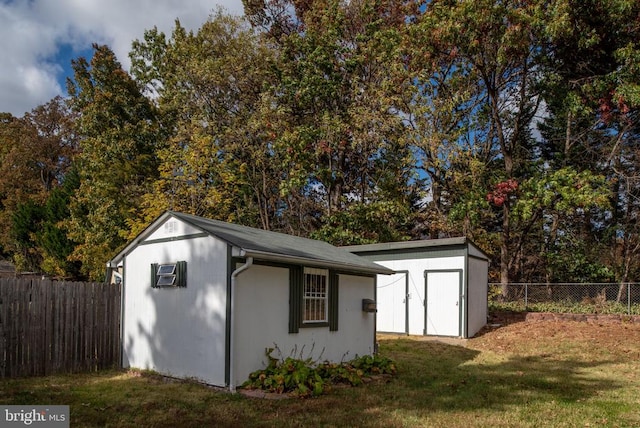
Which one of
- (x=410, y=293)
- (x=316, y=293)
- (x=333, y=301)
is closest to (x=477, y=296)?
(x=410, y=293)

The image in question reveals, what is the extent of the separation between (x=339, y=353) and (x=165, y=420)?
163 inches

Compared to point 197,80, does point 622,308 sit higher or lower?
lower

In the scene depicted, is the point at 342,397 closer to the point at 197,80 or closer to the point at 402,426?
the point at 402,426

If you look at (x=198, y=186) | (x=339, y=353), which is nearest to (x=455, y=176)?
(x=198, y=186)

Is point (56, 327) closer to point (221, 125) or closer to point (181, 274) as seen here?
point (181, 274)

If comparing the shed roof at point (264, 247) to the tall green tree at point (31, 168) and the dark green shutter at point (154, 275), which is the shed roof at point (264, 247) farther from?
the tall green tree at point (31, 168)

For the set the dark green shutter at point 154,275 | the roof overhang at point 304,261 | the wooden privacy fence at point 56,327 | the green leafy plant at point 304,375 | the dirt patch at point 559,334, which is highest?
the roof overhang at point 304,261

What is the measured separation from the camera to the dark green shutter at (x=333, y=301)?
356 inches

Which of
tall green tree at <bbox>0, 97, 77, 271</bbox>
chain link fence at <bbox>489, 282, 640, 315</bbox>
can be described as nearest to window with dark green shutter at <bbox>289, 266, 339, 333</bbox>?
chain link fence at <bbox>489, 282, 640, 315</bbox>

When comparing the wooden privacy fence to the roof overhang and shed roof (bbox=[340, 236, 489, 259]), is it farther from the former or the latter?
shed roof (bbox=[340, 236, 489, 259])

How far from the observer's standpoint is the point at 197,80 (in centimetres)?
2180

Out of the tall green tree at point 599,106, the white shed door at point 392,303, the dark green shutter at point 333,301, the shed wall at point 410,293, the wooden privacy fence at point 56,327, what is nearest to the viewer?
the wooden privacy fence at point 56,327

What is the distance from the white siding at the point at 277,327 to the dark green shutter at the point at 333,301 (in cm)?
13

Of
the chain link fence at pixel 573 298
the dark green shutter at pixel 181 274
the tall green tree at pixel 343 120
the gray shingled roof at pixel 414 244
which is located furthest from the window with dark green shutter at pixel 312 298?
the tall green tree at pixel 343 120
